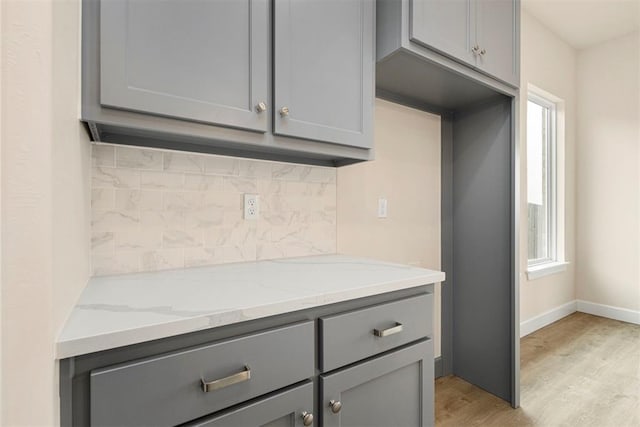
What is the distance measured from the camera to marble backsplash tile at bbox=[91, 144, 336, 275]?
1.14 meters

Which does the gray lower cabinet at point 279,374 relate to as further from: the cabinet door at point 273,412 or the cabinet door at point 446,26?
the cabinet door at point 446,26

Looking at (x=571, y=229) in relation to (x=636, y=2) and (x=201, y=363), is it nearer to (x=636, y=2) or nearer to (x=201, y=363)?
(x=636, y=2)

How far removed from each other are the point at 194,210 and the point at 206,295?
0.51 m

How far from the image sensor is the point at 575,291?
354 centimetres

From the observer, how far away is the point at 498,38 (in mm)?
1688

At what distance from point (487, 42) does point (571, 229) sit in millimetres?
2751

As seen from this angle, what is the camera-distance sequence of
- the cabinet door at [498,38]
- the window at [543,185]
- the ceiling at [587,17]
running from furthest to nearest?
the window at [543,185], the ceiling at [587,17], the cabinet door at [498,38]

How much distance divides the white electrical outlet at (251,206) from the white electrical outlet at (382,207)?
74 centimetres

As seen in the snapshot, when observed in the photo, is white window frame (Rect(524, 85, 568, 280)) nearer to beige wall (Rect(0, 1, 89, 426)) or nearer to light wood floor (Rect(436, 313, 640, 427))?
light wood floor (Rect(436, 313, 640, 427))

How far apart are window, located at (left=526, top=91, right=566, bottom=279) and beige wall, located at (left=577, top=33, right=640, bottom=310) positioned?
39cm

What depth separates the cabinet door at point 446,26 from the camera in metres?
1.35

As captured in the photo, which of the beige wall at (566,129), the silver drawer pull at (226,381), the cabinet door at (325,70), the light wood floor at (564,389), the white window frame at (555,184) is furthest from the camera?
the white window frame at (555,184)

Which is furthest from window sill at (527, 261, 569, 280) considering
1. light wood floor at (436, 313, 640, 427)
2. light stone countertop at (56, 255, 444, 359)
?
light stone countertop at (56, 255, 444, 359)

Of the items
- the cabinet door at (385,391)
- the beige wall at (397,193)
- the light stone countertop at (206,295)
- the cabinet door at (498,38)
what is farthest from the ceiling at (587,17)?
the cabinet door at (385,391)
